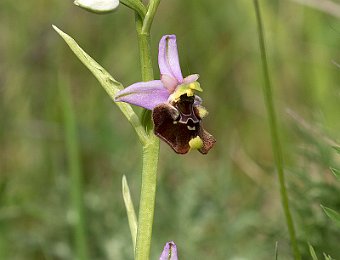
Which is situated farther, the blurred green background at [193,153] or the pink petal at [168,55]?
the blurred green background at [193,153]

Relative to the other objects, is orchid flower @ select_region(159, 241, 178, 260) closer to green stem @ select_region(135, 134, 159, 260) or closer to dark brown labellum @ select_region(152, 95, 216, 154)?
green stem @ select_region(135, 134, 159, 260)

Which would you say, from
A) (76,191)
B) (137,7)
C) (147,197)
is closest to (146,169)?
(147,197)

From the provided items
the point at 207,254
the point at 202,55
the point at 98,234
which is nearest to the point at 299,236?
the point at 207,254

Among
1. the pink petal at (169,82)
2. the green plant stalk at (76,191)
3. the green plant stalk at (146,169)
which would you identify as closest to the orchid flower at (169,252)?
the green plant stalk at (146,169)

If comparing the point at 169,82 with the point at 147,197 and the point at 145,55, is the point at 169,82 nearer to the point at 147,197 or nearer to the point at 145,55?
the point at 145,55

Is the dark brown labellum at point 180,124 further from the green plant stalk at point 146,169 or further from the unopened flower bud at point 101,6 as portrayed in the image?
the unopened flower bud at point 101,6

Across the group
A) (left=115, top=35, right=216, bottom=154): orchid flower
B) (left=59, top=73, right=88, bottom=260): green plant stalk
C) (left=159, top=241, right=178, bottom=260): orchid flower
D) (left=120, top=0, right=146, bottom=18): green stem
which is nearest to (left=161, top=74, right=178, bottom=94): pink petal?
(left=115, top=35, right=216, bottom=154): orchid flower

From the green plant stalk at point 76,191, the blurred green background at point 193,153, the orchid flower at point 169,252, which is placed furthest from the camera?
the blurred green background at point 193,153
